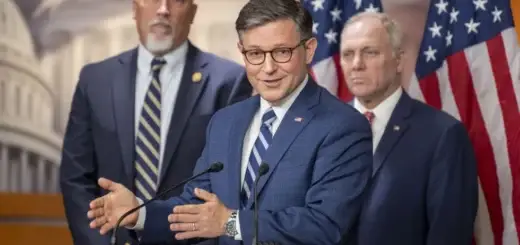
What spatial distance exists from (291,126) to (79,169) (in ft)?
4.49

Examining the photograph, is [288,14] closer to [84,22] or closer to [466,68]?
[466,68]

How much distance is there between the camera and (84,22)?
3.78 meters

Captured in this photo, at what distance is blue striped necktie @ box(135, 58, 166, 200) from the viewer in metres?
3.41

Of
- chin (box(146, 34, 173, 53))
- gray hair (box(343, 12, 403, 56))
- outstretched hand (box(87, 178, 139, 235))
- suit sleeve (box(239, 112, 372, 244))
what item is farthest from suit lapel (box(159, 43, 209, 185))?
suit sleeve (box(239, 112, 372, 244))

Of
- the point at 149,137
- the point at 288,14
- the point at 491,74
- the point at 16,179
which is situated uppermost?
the point at 288,14

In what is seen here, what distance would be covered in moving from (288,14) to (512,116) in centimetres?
120

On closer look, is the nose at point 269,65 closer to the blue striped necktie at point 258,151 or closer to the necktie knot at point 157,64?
the blue striped necktie at point 258,151

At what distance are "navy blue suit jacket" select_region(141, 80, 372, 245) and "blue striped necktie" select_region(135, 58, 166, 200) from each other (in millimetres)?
720

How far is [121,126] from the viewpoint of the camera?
3471mm

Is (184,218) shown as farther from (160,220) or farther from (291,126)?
(291,126)

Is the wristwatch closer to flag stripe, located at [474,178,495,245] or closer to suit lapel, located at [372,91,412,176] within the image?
suit lapel, located at [372,91,412,176]

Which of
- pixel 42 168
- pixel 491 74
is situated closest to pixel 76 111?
pixel 42 168

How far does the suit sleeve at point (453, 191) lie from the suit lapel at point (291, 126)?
815 mm

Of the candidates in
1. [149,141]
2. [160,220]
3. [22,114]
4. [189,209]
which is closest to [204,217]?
[189,209]
